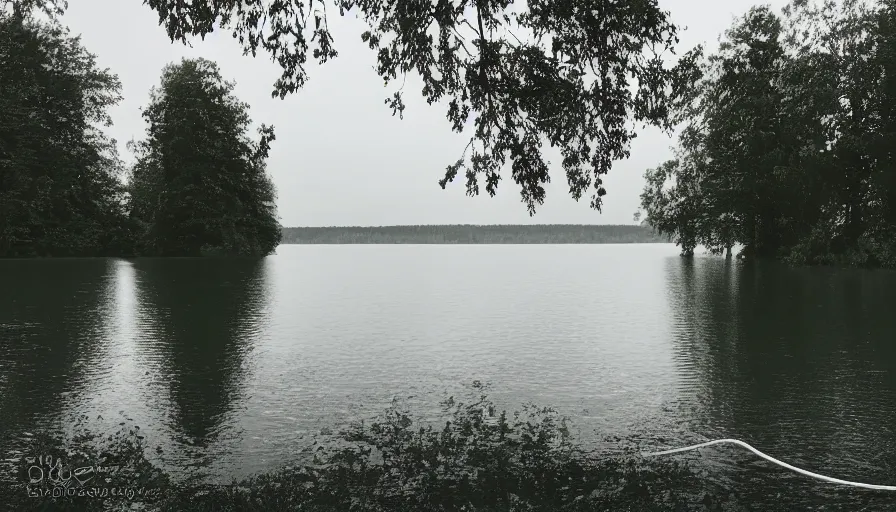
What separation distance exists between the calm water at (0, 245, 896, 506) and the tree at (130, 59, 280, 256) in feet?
152

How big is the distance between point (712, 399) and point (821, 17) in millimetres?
46234

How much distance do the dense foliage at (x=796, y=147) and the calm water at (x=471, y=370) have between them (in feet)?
80.1

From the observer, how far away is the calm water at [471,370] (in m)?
7.98

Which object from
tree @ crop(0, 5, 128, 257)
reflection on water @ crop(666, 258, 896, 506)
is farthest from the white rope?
tree @ crop(0, 5, 128, 257)

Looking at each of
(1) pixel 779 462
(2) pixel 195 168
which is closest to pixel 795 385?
(1) pixel 779 462

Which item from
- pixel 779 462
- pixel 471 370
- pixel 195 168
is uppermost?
pixel 195 168

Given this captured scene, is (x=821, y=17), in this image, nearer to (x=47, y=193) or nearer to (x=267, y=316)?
(x=267, y=316)

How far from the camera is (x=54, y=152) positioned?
219 ft

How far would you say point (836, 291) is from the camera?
29.1 metres

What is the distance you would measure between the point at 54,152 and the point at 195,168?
11345mm

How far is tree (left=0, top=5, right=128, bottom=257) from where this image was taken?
208 ft

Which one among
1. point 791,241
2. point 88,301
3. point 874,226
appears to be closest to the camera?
point 88,301

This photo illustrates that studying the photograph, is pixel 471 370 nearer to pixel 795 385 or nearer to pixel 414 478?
pixel 795 385

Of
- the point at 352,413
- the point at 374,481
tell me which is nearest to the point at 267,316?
the point at 352,413
